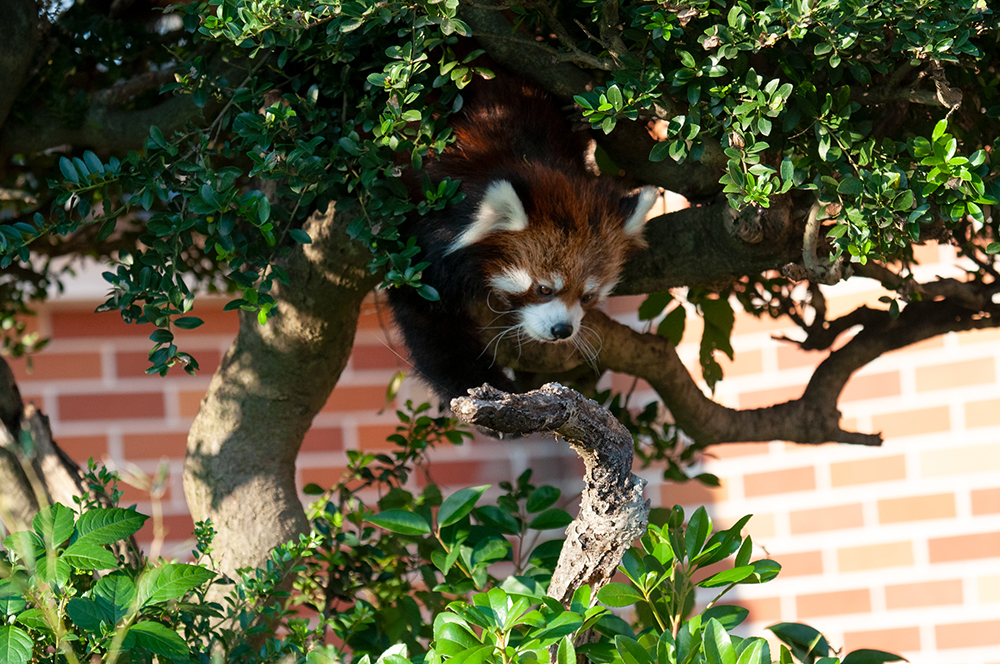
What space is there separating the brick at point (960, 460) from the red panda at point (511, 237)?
1.21 m

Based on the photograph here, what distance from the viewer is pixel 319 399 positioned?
1.56 metres

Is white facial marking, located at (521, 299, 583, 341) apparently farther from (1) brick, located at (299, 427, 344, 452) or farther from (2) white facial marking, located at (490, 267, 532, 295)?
(1) brick, located at (299, 427, 344, 452)

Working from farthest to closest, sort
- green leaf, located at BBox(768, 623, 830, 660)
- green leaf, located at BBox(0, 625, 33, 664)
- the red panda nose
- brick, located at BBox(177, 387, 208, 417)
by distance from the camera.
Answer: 1. brick, located at BBox(177, 387, 208, 417)
2. the red panda nose
3. green leaf, located at BBox(768, 623, 830, 660)
4. green leaf, located at BBox(0, 625, 33, 664)

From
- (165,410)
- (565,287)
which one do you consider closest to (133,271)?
(565,287)

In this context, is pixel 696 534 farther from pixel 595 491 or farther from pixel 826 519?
pixel 826 519

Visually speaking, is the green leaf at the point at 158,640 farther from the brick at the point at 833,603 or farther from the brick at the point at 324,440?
the brick at the point at 833,603

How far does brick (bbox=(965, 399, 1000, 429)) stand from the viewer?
2.30 m

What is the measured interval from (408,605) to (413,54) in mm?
890

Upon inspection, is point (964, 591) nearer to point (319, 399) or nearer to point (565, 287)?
point (565, 287)

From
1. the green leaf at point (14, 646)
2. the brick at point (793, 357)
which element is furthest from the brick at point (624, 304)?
the green leaf at point (14, 646)

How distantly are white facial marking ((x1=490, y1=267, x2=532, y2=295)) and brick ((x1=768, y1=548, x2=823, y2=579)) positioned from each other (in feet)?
4.31

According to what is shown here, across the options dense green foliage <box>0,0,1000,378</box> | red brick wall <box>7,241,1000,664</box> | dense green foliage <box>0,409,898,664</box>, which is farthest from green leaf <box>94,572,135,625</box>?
red brick wall <box>7,241,1000,664</box>

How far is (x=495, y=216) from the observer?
1561mm

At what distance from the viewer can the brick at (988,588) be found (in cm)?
229
